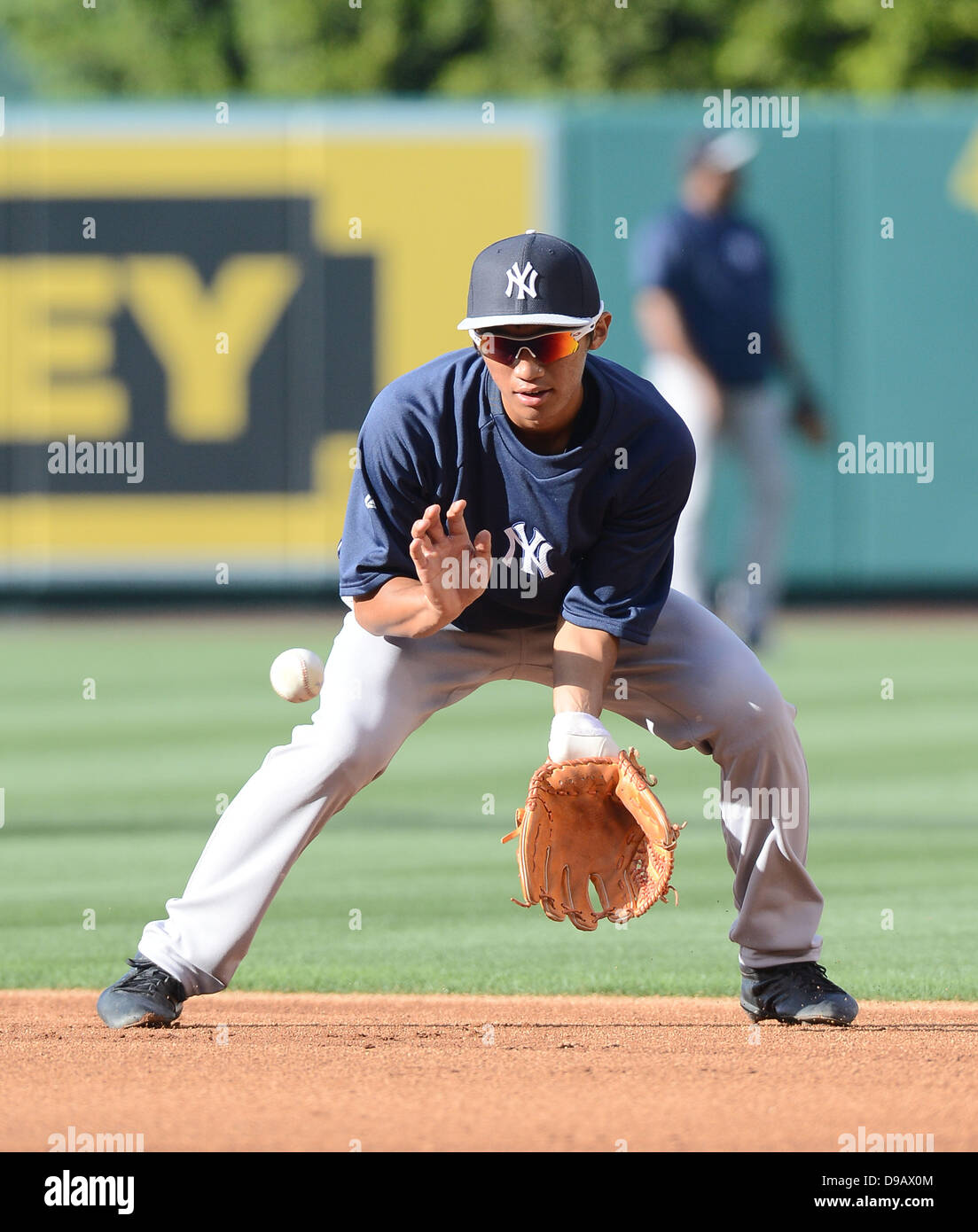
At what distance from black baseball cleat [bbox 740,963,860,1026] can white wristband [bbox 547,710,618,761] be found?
75 centimetres

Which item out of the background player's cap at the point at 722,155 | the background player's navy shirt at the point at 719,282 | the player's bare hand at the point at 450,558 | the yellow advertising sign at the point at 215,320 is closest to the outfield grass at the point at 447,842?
the player's bare hand at the point at 450,558

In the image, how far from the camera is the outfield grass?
575 centimetres

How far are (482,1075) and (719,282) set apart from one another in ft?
29.8

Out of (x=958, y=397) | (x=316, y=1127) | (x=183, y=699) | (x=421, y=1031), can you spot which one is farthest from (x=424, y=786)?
(x=958, y=397)

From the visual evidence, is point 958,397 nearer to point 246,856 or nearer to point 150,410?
point 150,410

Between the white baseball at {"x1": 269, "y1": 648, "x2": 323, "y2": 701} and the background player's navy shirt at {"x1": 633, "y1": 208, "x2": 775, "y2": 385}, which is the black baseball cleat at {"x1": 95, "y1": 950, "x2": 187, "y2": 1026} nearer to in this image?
the white baseball at {"x1": 269, "y1": 648, "x2": 323, "y2": 701}

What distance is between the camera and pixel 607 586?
4594 mm

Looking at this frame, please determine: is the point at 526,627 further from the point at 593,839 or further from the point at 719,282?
the point at 719,282

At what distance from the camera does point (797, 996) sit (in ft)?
15.8

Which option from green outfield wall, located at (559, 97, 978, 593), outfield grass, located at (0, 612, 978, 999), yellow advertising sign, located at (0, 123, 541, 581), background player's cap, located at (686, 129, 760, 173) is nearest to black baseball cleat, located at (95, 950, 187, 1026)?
outfield grass, located at (0, 612, 978, 999)

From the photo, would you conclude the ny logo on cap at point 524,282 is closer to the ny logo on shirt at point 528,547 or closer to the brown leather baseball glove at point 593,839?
the ny logo on shirt at point 528,547

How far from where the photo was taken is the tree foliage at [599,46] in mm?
25438

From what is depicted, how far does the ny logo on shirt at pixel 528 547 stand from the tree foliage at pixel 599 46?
69.2ft

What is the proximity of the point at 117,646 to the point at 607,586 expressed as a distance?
1017cm
